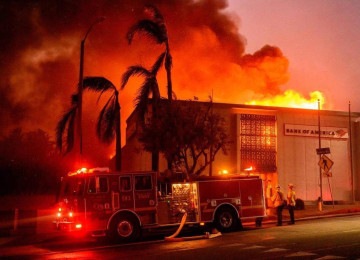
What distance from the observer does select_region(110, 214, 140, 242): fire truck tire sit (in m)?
15.0

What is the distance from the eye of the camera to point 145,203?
51.0ft

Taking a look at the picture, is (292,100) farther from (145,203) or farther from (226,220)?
(145,203)

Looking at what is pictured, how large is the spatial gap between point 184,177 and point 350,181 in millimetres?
15427

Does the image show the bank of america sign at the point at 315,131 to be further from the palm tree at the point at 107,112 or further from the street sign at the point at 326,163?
the palm tree at the point at 107,112

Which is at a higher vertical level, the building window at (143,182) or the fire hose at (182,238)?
the building window at (143,182)

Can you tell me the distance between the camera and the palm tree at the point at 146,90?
826 inches

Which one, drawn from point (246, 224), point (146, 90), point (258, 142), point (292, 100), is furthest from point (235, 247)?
point (292, 100)

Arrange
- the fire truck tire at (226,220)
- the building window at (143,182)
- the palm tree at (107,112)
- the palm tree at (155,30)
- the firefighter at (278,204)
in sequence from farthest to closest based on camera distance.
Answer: the palm tree at (107,112) → the palm tree at (155,30) → the firefighter at (278,204) → the fire truck tire at (226,220) → the building window at (143,182)

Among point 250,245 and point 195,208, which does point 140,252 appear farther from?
point 195,208

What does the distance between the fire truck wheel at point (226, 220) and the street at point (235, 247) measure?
689 mm

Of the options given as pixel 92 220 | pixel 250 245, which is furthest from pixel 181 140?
pixel 250 245

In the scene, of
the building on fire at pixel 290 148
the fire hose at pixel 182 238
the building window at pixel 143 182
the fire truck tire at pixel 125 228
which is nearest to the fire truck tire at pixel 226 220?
the fire hose at pixel 182 238

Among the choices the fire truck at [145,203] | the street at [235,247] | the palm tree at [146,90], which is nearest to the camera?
the street at [235,247]

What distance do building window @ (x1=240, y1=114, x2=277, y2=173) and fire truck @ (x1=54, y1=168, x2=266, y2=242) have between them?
9482mm
